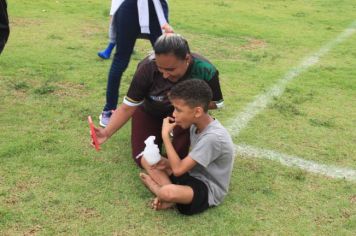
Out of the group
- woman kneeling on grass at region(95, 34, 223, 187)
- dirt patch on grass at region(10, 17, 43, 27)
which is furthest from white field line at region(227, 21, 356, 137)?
dirt patch on grass at region(10, 17, 43, 27)

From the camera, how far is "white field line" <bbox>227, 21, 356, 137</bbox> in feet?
13.9

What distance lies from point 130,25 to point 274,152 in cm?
152

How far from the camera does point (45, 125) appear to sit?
13.0 ft

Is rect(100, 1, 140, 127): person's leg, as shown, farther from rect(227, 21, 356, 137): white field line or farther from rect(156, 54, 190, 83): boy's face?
rect(227, 21, 356, 137): white field line

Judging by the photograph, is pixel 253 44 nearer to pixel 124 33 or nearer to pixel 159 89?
pixel 124 33

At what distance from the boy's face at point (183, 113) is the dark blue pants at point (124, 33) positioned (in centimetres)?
115

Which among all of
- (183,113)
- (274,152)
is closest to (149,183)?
(183,113)

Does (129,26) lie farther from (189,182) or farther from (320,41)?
(320,41)

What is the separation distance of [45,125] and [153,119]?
1.04 meters

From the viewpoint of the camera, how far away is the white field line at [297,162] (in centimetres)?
342

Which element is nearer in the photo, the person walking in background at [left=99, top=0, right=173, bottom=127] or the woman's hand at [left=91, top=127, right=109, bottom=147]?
the woman's hand at [left=91, top=127, right=109, bottom=147]

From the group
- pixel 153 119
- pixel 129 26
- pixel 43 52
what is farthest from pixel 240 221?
pixel 43 52

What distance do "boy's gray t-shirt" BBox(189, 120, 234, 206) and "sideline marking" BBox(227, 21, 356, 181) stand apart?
75 cm

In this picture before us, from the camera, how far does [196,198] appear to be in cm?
281
